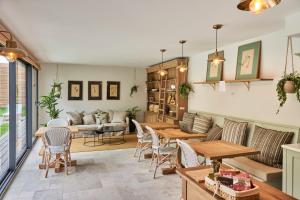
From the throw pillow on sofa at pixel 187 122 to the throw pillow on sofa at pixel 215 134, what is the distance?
0.77 meters

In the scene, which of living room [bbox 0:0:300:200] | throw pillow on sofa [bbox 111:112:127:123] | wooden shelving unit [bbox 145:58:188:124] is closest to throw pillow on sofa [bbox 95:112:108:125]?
throw pillow on sofa [bbox 111:112:127:123]

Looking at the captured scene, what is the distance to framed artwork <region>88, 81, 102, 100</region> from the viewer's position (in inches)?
316

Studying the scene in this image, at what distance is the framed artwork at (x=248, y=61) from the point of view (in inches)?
154

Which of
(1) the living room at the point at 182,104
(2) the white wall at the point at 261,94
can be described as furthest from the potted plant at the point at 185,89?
(2) the white wall at the point at 261,94

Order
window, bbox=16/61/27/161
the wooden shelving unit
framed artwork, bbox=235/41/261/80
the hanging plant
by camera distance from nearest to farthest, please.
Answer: framed artwork, bbox=235/41/261/80, window, bbox=16/61/27/161, the wooden shelving unit, the hanging plant

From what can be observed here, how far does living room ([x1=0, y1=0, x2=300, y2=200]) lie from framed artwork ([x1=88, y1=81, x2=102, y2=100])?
6.61ft

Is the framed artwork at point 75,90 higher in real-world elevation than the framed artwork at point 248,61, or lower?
lower

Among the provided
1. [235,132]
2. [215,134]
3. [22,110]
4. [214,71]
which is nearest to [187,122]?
[215,134]

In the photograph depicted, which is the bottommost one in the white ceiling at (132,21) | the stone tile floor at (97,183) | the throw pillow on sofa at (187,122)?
the stone tile floor at (97,183)

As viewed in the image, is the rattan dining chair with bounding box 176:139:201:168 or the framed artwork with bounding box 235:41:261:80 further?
the framed artwork with bounding box 235:41:261:80

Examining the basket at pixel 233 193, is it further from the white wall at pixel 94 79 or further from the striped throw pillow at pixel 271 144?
the white wall at pixel 94 79

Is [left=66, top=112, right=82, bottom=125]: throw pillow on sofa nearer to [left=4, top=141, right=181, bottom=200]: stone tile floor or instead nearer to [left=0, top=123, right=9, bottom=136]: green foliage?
[left=4, top=141, right=181, bottom=200]: stone tile floor

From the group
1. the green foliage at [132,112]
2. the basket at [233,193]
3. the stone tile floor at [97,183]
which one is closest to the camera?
the basket at [233,193]

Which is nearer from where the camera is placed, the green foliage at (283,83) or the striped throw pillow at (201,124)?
the green foliage at (283,83)
